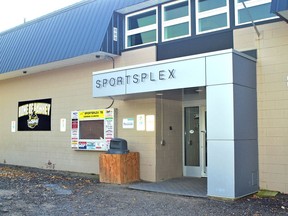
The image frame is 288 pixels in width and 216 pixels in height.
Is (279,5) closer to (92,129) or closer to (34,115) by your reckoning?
(92,129)

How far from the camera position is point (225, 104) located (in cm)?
809

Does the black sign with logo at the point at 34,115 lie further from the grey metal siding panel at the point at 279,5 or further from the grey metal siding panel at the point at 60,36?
the grey metal siding panel at the point at 279,5

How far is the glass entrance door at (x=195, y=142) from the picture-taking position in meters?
11.5

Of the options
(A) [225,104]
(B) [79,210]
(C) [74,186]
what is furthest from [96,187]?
(A) [225,104]

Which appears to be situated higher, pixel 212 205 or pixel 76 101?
pixel 76 101

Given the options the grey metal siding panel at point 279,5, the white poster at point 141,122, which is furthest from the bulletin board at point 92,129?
the grey metal siding panel at point 279,5

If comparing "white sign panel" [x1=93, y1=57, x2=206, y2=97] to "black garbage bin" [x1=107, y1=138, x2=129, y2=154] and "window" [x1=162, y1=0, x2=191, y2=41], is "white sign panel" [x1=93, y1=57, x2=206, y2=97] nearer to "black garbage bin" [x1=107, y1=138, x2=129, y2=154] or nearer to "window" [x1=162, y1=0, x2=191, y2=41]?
"black garbage bin" [x1=107, y1=138, x2=129, y2=154]

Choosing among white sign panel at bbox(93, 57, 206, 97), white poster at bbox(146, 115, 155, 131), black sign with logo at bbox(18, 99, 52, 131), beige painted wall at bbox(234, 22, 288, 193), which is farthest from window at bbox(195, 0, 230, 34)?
black sign with logo at bbox(18, 99, 52, 131)

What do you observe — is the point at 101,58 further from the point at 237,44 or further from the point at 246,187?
the point at 246,187

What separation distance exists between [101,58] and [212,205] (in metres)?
6.83

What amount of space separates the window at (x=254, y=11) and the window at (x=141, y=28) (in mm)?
2826

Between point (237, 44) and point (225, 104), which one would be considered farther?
point (237, 44)

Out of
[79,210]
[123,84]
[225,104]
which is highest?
[123,84]

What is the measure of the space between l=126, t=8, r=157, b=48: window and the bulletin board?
2448 mm
